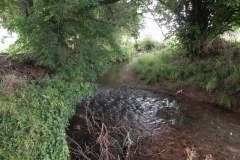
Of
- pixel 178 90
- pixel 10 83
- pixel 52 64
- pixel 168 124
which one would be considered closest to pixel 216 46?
pixel 178 90

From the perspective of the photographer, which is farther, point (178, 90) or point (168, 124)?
point (178, 90)

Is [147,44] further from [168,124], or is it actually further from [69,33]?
[168,124]

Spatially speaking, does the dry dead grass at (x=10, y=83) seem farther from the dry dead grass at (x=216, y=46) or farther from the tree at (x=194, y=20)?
the dry dead grass at (x=216, y=46)

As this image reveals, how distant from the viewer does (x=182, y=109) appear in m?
7.14

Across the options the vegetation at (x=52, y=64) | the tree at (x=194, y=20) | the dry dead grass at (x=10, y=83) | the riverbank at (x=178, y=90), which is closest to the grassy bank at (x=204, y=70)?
the riverbank at (x=178, y=90)

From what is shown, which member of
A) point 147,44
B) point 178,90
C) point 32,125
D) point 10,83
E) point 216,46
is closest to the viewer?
point 32,125

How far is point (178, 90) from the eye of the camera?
8766 millimetres

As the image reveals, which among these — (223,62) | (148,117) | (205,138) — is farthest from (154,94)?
(205,138)

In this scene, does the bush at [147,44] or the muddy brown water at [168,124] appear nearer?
the muddy brown water at [168,124]

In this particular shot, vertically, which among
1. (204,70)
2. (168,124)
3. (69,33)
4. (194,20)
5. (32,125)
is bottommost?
(168,124)

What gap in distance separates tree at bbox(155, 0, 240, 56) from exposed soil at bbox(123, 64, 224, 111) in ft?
7.33

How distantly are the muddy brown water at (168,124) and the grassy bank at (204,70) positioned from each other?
86 cm

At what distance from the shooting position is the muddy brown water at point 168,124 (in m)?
4.58

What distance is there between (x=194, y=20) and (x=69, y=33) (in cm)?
663
